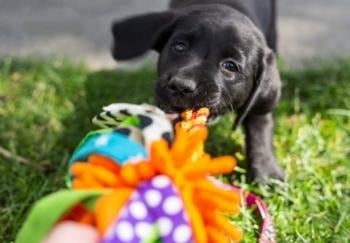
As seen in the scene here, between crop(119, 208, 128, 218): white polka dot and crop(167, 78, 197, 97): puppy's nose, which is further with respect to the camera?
crop(167, 78, 197, 97): puppy's nose

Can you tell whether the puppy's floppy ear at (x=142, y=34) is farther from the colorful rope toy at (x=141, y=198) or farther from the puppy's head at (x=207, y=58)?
the colorful rope toy at (x=141, y=198)

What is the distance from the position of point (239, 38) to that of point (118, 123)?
3.20 ft

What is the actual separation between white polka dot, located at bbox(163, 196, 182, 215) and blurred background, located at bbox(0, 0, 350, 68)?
238 cm

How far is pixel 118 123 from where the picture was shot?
1563mm

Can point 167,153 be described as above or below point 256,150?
above

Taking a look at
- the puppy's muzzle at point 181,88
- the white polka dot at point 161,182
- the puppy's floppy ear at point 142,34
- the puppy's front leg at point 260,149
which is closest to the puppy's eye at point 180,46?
the puppy's floppy ear at point 142,34

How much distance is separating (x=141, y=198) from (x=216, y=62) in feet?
3.75

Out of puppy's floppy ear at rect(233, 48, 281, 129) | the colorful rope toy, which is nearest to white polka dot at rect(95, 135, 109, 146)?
the colorful rope toy

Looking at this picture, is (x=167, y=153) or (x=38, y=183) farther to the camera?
(x=38, y=183)

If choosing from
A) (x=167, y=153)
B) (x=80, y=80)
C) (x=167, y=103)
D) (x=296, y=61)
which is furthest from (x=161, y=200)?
(x=296, y=61)

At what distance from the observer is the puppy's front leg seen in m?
2.68

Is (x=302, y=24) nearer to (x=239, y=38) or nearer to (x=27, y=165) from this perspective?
(x=239, y=38)

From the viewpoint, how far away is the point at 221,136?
2947 mm

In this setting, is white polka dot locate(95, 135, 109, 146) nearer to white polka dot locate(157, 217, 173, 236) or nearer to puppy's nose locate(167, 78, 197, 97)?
white polka dot locate(157, 217, 173, 236)
